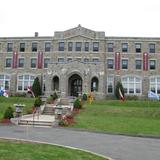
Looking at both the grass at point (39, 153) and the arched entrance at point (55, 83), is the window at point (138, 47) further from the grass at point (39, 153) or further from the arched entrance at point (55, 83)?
the grass at point (39, 153)

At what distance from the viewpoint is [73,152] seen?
1441cm

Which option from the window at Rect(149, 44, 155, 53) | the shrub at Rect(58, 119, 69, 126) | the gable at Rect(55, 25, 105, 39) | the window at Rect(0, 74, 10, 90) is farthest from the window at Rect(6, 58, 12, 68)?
the shrub at Rect(58, 119, 69, 126)

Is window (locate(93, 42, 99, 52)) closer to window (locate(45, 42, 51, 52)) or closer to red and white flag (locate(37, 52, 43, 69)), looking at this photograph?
window (locate(45, 42, 51, 52))

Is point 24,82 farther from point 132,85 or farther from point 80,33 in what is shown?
point 132,85

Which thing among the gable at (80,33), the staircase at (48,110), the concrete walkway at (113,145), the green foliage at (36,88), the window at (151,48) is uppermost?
the gable at (80,33)

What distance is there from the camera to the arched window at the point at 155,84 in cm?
5634

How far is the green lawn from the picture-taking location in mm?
24625

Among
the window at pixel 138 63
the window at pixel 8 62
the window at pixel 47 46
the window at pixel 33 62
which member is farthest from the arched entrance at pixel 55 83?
the window at pixel 138 63

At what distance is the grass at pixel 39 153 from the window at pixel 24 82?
43.7 metres

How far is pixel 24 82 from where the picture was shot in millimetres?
59188

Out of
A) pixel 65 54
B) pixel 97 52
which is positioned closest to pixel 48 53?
pixel 65 54

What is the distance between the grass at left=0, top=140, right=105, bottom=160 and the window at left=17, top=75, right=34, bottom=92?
143 ft

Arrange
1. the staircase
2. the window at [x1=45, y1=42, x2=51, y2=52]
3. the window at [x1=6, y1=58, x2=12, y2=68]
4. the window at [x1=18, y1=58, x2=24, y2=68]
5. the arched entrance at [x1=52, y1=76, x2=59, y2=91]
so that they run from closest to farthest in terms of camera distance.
Result: the staircase
the arched entrance at [x1=52, y1=76, x2=59, y2=91]
the window at [x1=45, y1=42, x2=51, y2=52]
the window at [x1=18, y1=58, x2=24, y2=68]
the window at [x1=6, y1=58, x2=12, y2=68]

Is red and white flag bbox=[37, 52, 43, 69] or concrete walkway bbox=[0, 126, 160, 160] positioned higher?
red and white flag bbox=[37, 52, 43, 69]
